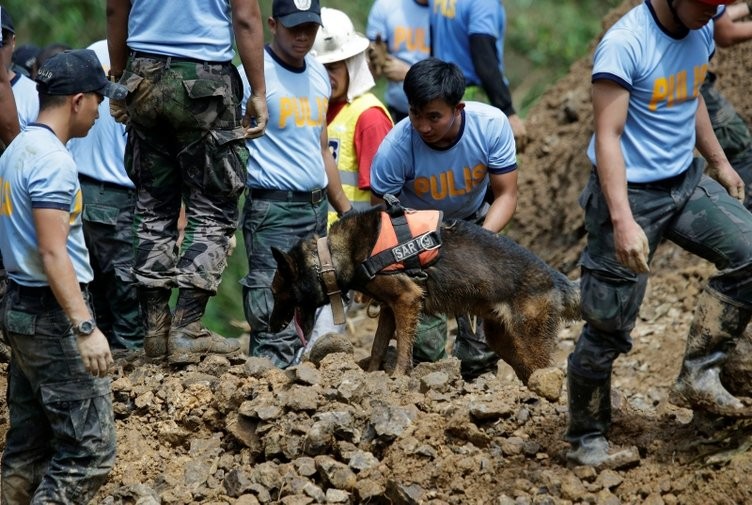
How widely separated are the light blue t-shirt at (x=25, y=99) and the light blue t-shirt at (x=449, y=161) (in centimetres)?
242

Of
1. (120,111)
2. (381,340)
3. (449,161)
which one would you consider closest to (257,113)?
(120,111)

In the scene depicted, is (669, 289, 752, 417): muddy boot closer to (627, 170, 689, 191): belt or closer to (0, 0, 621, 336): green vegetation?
(627, 170, 689, 191): belt

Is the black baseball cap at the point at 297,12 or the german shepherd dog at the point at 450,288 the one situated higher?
the black baseball cap at the point at 297,12

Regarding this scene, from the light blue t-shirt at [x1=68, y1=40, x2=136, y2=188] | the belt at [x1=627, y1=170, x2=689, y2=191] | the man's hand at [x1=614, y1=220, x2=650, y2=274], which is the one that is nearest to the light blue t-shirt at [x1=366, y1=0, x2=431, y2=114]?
the light blue t-shirt at [x1=68, y1=40, x2=136, y2=188]

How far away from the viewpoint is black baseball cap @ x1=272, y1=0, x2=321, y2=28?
Answer: 695cm

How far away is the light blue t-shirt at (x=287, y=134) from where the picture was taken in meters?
7.15

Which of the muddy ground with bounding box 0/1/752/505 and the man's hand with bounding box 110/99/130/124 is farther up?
the man's hand with bounding box 110/99/130/124

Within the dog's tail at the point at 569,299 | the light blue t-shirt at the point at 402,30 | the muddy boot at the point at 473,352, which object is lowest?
the muddy boot at the point at 473,352

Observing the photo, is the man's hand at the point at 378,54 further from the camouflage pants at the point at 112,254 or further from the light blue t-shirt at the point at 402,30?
the camouflage pants at the point at 112,254

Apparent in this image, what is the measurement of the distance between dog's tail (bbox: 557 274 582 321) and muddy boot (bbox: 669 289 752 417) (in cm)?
182

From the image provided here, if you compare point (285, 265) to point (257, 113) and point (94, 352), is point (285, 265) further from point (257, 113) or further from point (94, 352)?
point (94, 352)

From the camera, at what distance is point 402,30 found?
31.7ft

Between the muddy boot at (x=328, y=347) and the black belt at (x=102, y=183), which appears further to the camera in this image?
the black belt at (x=102, y=183)

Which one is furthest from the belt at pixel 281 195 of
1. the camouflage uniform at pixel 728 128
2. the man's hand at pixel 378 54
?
the camouflage uniform at pixel 728 128
